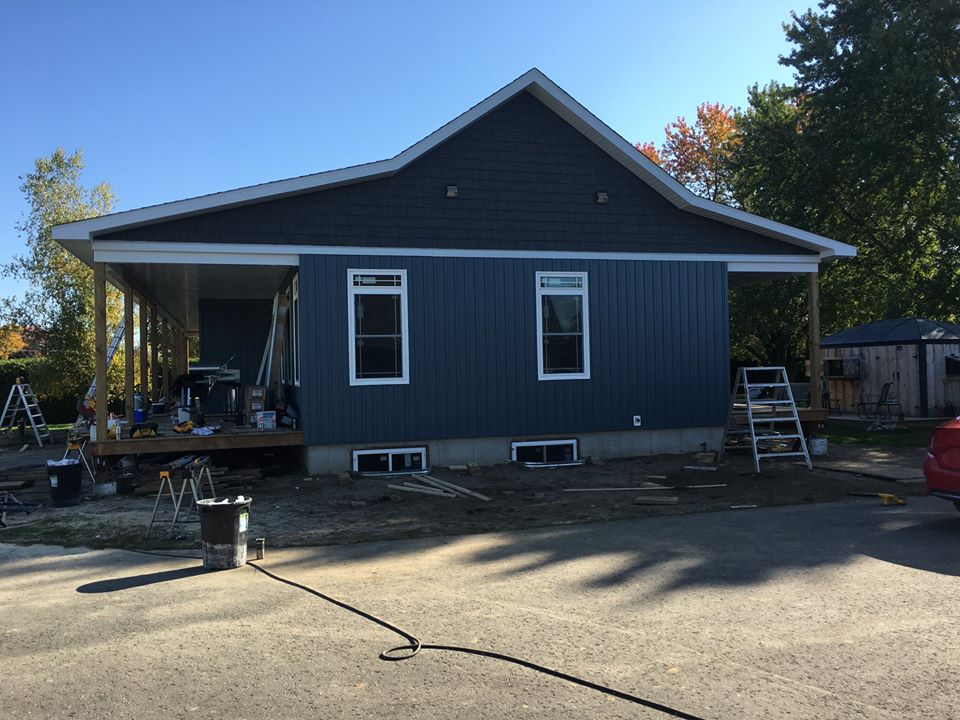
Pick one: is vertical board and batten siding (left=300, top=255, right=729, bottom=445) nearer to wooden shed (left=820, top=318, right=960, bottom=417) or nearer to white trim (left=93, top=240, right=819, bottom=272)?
white trim (left=93, top=240, right=819, bottom=272)

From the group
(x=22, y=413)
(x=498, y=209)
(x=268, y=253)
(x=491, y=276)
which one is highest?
(x=498, y=209)

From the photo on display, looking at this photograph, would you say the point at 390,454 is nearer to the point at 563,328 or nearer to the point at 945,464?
the point at 563,328

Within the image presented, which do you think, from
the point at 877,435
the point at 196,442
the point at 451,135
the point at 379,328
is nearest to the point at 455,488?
the point at 379,328

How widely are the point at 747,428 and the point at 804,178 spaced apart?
10.9m

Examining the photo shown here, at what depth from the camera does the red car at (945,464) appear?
23.9 feet

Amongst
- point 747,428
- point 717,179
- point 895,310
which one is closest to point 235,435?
point 747,428

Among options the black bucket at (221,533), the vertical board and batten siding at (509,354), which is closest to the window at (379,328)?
the vertical board and batten siding at (509,354)

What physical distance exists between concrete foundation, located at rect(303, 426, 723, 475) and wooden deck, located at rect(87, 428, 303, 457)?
50 cm

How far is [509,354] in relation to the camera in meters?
12.3

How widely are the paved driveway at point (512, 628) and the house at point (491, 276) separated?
4.51 metres

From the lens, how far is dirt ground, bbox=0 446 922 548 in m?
8.17

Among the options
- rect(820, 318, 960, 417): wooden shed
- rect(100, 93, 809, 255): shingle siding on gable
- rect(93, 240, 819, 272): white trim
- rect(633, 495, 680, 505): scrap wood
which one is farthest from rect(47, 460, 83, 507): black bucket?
rect(820, 318, 960, 417): wooden shed

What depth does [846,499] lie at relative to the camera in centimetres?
941

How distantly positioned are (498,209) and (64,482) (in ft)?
24.2
